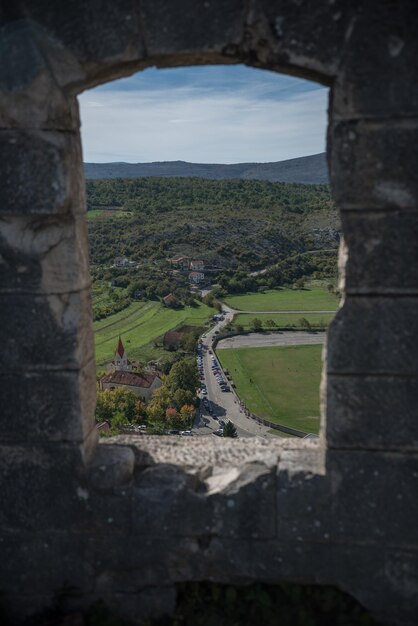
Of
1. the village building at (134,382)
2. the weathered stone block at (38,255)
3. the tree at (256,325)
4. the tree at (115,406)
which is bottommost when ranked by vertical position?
the tree at (256,325)

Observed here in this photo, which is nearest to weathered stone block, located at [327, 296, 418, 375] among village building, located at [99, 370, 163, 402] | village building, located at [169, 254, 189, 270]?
village building, located at [99, 370, 163, 402]

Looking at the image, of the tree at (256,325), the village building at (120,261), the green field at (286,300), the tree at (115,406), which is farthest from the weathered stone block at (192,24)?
the village building at (120,261)

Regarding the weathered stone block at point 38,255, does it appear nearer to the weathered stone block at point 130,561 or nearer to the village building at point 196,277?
the weathered stone block at point 130,561

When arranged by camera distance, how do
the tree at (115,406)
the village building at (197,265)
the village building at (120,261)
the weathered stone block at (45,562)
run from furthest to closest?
the village building at (197,265) → the village building at (120,261) → the tree at (115,406) → the weathered stone block at (45,562)

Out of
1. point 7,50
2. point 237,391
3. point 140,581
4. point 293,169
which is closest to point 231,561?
point 140,581

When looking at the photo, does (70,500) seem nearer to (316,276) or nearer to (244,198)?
(316,276)

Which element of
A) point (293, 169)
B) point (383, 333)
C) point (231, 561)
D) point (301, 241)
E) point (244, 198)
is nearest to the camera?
point (383, 333)

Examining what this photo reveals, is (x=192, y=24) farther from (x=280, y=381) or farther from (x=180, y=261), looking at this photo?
(x=180, y=261)

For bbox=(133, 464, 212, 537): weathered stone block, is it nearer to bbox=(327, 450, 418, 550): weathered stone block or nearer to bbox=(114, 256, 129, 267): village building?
bbox=(327, 450, 418, 550): weathered stone block
